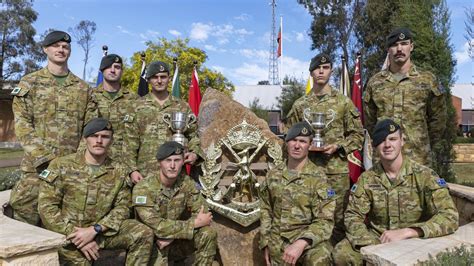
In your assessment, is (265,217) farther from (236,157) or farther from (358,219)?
(236,157)

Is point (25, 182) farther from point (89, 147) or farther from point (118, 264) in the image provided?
point (118, 264)

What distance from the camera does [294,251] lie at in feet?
10.8

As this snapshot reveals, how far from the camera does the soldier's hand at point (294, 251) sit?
3285 mm

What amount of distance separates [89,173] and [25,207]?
739mm

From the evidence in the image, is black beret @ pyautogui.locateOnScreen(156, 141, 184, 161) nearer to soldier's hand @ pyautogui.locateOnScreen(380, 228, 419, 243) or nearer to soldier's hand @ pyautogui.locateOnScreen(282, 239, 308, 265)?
soldier's hand @ pyautogui.locateOnScreen(282, 239, 308, 265)

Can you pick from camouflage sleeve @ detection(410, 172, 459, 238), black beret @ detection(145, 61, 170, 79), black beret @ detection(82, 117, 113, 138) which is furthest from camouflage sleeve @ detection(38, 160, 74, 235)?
camouflage sleeve @ detection(410, 172, 459, 238)

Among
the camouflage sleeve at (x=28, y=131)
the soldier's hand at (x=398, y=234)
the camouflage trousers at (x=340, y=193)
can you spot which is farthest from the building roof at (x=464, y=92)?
the camouflage sleeve at (x=28, y=131)

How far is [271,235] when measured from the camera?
3633mm

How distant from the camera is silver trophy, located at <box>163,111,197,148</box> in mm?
4102

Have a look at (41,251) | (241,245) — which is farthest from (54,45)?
(241,245)

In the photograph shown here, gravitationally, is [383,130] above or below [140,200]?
above

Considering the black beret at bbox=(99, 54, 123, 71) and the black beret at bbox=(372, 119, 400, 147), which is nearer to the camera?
the black beret at bbox=(372, 119, 400, 147)

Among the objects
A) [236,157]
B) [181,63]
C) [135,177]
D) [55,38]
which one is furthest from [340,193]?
[181,63]

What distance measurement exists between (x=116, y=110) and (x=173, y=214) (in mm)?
1381
